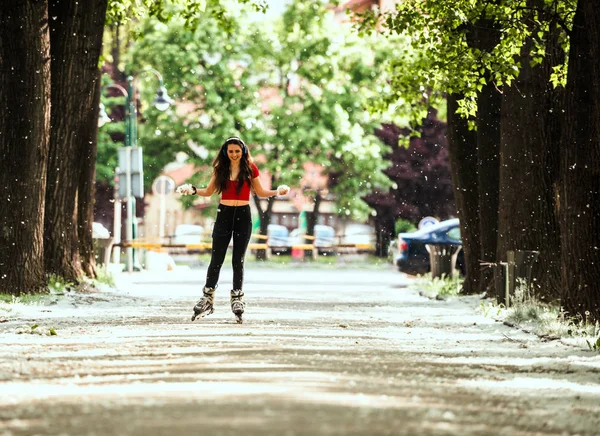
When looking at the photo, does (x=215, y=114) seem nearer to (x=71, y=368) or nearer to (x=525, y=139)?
(x=525, y=139)

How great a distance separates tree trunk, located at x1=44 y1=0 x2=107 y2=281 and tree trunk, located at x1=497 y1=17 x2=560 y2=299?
6.72 metres

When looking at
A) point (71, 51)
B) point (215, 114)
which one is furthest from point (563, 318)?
point (215, 114)

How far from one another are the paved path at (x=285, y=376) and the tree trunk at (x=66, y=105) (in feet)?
12.2

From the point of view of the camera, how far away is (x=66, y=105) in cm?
2247

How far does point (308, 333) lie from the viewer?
14.8 meters

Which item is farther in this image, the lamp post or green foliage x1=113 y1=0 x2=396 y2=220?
green foliage x1=113 y1=0 x2=396 y2=220

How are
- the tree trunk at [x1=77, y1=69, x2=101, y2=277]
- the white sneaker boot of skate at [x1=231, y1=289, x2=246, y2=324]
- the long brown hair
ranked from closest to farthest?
the long brown hair < the white sneaker boot of skate at [x1=231, y1=289, x2=246, y2=324] < the tree trunk at [x1=77, y1=69, x2=101, y2=277]

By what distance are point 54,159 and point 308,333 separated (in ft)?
28.6

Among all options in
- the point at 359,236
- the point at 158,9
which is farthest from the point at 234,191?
the point at 359,236

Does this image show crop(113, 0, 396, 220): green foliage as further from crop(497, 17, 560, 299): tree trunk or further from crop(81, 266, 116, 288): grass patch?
crop(497, 17, 560, 299): tree trunk

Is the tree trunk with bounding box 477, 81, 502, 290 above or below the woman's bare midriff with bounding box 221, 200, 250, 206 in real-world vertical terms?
above

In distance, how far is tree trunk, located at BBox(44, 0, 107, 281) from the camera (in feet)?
73.3

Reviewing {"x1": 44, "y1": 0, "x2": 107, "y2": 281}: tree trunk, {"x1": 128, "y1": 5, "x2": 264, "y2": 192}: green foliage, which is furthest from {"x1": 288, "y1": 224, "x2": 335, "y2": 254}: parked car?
{"x1": 44, "y1": 0, "x2": 107, "y2": 281}: tree trunk

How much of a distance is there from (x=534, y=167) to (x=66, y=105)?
24.4 ft
